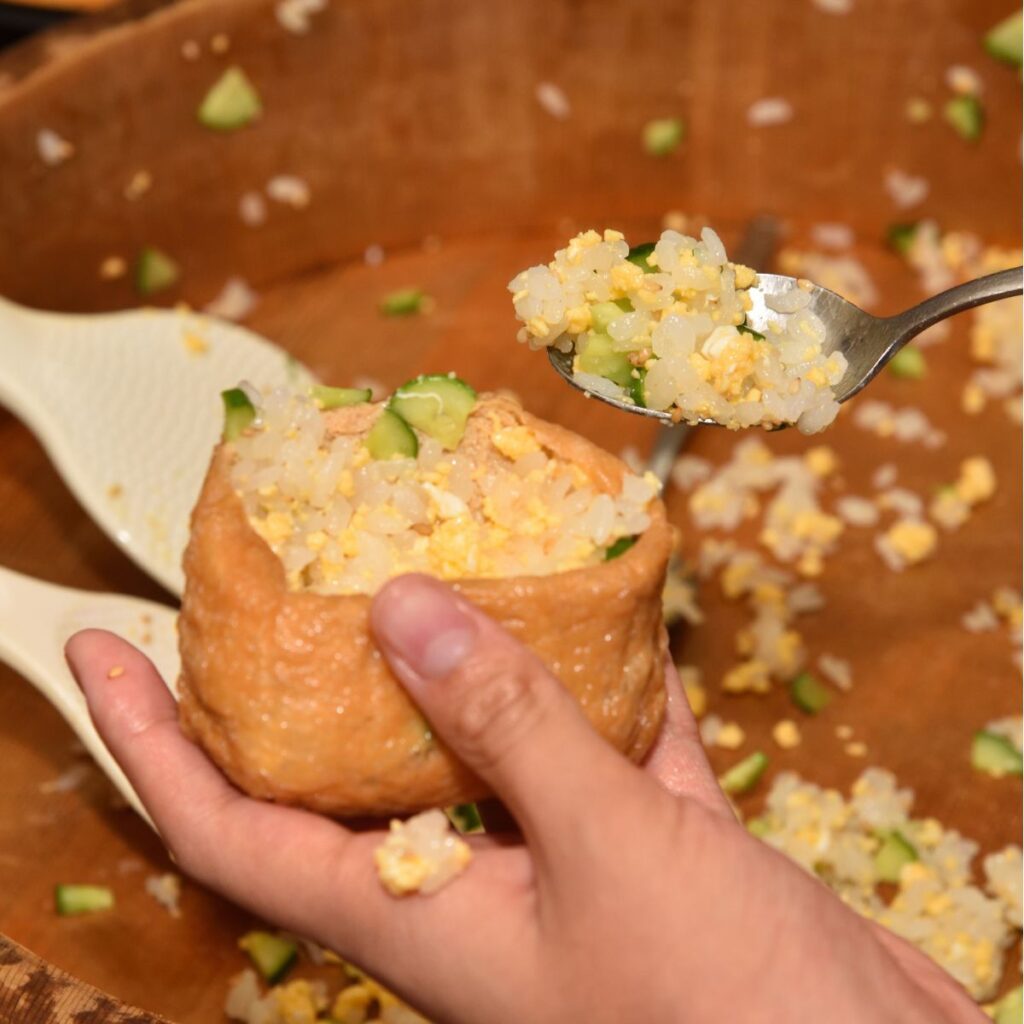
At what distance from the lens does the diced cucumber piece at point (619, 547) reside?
4.53ft

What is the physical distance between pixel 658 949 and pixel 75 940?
1139 millimetres

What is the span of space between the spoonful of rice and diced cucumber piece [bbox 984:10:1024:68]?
1432 mm

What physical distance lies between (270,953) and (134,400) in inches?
38.3

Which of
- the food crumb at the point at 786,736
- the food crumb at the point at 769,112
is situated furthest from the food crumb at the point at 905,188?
the food crumb at the point at 786,736

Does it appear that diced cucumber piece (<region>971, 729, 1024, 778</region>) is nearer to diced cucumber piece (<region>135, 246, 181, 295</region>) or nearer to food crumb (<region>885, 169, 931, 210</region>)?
food crumb (<region>885, 169, 931, 210</region>)

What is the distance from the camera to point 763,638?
7.80ft

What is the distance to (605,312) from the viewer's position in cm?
152

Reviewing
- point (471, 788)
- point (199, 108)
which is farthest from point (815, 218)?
point (471, 788)

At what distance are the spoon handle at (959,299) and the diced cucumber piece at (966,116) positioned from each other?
1.44m

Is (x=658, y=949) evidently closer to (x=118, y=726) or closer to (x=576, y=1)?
(x=118, y=726)

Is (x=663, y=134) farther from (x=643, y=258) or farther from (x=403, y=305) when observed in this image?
(x=643, y=258)

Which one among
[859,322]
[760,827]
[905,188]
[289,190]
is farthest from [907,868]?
[289,190]

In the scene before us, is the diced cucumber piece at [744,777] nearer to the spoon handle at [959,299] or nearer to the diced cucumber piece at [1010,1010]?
the diced cucumber piece at [1010,1010]

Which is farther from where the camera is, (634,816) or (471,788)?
(471,788)
